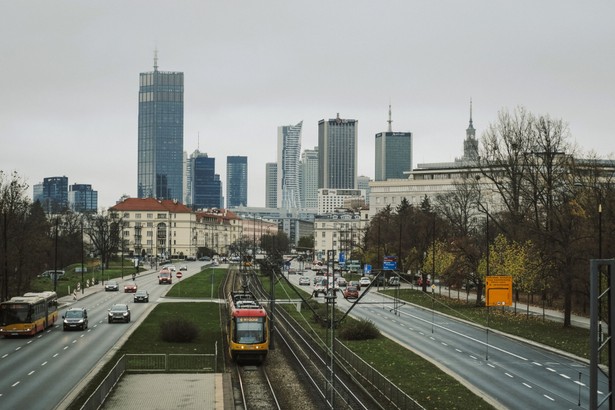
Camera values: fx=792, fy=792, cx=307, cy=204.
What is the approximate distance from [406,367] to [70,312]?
92.7ft

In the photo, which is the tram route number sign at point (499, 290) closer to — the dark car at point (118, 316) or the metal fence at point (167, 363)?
the metal fence at point (167, 363)

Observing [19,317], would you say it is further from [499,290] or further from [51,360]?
[499,290]

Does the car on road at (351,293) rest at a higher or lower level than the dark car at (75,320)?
lower

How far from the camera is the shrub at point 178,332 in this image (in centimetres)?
4831

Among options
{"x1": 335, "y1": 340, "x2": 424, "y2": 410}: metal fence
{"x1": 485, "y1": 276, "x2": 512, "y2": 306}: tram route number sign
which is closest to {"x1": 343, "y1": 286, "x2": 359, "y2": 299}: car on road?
{"x1": 485, "y1": 276, "x2": 512, "y2": 306}: tram route number sign

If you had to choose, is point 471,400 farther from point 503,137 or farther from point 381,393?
point 503,137

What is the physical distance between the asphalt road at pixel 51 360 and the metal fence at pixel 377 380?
41.3 feet

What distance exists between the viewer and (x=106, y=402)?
2972 centimetres

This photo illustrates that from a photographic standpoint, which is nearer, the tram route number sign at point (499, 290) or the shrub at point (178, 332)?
the shrub at point (178, 332)

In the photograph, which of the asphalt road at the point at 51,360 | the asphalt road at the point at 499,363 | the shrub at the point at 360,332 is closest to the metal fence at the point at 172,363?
the asphalt road at the point at 51,360

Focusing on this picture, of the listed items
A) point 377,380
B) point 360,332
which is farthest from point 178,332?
point 377,380

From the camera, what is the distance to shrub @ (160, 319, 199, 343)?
159 ft

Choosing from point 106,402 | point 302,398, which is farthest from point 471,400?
point 106,402

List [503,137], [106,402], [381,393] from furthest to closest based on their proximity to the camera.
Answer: [503,137], [381,393], [106,402]
